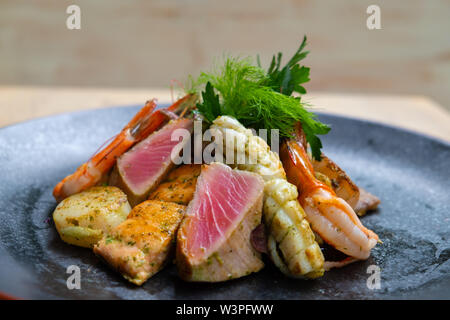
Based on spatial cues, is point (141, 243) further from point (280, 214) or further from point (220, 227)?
point (280, 214)

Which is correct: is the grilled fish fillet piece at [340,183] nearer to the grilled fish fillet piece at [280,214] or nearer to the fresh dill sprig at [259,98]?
the fresh dill sprig at [259,98]

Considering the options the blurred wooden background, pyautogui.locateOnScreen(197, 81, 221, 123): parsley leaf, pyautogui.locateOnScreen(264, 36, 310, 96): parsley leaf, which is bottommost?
pyautogui.locateOnScreen(197, 81, 221, 123): parsley leaf

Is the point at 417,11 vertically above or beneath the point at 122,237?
above

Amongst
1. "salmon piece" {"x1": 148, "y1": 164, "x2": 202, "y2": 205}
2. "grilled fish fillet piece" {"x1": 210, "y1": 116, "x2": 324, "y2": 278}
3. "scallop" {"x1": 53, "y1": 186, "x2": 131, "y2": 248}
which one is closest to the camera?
"grilled fish fillet piece" {"x1": 210, "y1": 116, "x2": 324, "y2": 278}

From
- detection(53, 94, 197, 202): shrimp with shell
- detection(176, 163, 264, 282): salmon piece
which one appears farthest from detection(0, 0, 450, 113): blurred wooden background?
detection(176, 163, 264, 282): salmon piece

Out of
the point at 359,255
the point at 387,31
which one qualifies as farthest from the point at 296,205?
the point at 387,31

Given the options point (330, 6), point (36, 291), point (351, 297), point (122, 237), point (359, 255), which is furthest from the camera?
point (330, 6)

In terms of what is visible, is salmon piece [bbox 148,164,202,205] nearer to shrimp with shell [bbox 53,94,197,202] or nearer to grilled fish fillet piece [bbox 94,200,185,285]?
grilled fish fillet piece [bbox 94,200,185,285]
